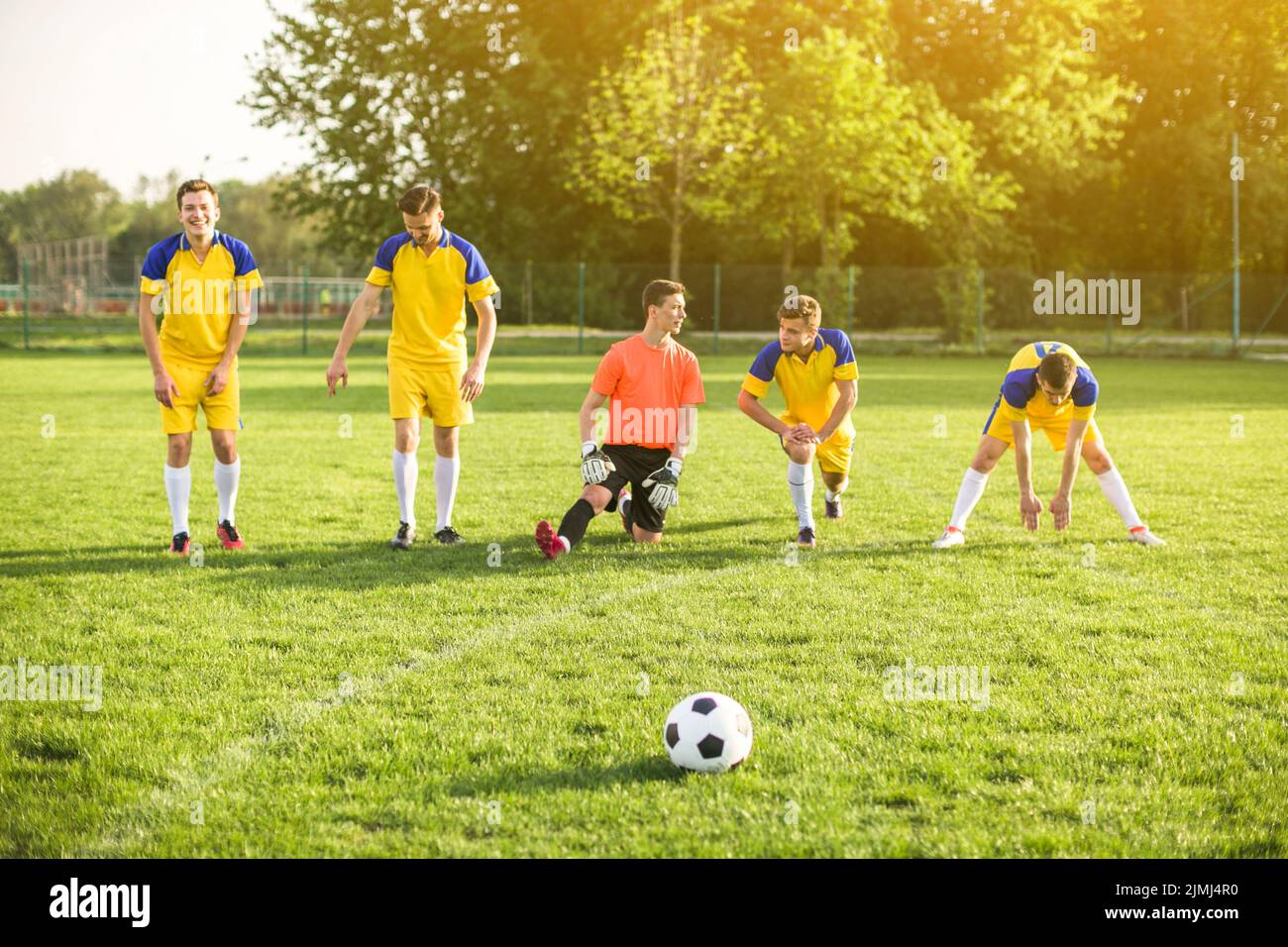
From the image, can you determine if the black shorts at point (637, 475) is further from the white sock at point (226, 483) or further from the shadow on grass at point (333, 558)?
the white sock at point (226, 483)

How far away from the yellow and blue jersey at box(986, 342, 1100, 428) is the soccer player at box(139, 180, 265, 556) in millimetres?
4839

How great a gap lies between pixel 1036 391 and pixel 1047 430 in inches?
27.4

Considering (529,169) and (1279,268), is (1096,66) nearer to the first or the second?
(1279,268)

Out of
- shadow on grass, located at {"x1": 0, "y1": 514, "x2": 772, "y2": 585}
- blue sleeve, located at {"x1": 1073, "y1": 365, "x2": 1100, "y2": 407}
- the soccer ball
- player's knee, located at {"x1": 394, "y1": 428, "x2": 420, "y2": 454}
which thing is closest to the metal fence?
player's knee, located at {"x1": 394, "y1": 428, "x2": 420, "y2": 454}

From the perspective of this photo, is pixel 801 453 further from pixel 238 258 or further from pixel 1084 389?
pixel 238 258

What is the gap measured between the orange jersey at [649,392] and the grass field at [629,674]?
73 centimetres

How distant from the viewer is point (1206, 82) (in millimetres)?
43438

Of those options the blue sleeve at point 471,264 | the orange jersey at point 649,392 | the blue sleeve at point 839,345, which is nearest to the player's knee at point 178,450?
the blue sleeve at point 471,264

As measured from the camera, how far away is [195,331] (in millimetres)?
7043

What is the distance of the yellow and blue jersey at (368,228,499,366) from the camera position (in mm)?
7480

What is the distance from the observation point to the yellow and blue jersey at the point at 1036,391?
7.07 m

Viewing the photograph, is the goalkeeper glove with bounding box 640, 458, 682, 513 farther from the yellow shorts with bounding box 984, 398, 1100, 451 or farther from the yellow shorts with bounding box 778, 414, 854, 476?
the yellow shorts with bounding box 984, 398, 1100, 451

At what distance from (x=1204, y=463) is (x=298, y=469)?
8776mm
